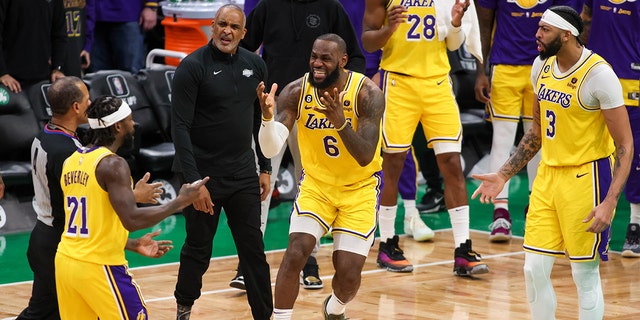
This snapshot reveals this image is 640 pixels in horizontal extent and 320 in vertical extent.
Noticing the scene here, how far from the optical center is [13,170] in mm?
10523

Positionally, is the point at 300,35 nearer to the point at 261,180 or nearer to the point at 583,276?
the point at 261,180

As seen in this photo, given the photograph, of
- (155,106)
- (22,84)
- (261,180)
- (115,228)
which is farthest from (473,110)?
(115,228)

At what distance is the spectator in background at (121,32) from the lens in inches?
497

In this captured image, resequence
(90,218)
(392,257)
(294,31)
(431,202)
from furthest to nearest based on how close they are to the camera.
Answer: (431,202) → (392,257) → (294,31) → (90,218)

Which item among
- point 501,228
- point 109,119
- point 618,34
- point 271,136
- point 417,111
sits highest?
point 109,119

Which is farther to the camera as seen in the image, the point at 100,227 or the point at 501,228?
the point at 501,228

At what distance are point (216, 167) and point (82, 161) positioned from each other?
1587 mm

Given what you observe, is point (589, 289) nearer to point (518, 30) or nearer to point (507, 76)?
point (507, 76)

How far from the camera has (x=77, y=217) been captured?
5746 millimetres

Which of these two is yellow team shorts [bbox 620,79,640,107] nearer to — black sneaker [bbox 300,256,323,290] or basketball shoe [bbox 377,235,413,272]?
basketball shoe [bbox 377,235,413,272]

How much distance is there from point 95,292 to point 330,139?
2.06 m

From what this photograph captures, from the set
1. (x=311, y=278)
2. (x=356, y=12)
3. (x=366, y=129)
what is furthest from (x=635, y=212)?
(x=366, y=129)

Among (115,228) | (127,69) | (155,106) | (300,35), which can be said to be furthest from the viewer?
(127,69)

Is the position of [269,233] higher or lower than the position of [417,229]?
lower
